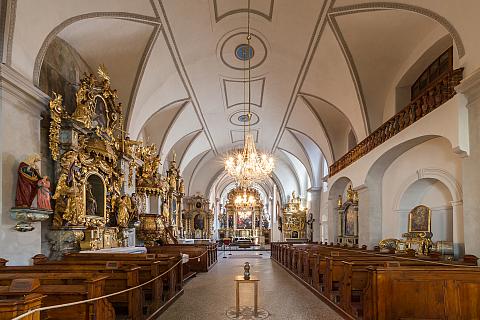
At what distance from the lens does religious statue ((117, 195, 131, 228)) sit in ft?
34.6

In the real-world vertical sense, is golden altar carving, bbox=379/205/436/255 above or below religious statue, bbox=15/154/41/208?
below

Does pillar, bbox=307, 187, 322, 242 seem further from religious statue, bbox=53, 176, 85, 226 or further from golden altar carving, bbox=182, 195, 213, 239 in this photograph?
religious statue, bbox=53, 176, 85, 226

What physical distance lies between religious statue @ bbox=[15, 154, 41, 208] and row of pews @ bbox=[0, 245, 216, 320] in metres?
0.94

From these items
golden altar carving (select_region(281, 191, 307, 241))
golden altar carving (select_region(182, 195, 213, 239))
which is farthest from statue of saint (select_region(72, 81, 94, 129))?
golden altar carving (select_region(281, 191, 307, 241))

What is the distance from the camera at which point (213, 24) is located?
34.3ft

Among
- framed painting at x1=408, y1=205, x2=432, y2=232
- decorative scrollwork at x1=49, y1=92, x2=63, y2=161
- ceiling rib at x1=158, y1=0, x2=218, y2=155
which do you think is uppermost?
ceiling rib at x1=158, y1=0, x2=218, y2=155

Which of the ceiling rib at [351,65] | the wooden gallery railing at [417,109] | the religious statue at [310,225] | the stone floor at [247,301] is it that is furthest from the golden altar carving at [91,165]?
the religious statue at [310,225]

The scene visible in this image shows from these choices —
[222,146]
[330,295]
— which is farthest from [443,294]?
[222,146]

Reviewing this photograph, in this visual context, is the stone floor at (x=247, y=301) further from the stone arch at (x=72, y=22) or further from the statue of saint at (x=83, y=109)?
the stone arch at (x=72, y=22)

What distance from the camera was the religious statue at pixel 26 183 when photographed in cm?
640

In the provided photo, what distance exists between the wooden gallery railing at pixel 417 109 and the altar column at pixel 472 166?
416mm

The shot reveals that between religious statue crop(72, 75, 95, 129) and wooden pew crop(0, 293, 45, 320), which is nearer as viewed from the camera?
wooden pew crop(0, 293, 45, 320)

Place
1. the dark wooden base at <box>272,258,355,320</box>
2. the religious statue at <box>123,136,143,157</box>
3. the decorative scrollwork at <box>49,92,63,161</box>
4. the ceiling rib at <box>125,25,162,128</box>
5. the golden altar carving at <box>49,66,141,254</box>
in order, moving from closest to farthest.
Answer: the dark wooden base at <box>272,258,355,320</box>
the decorative scrollwork at <box>49,92,63,161</box>
the golden altar carving at <box>49,66,141,254</box>
the ceiling rib at <box>125,25,162,128</box>
the religious statue at <box>123,136,143,157</box>

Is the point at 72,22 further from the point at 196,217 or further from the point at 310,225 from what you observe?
the point at 196,217
